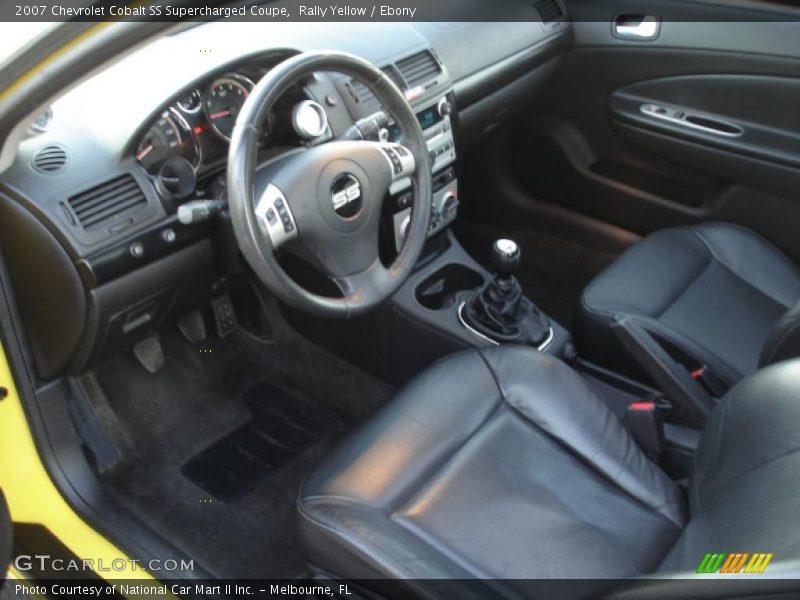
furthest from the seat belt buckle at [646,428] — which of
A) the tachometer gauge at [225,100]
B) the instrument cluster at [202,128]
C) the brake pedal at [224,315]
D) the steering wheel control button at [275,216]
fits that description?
the brake pedal at [224,315]

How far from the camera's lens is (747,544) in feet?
3.23

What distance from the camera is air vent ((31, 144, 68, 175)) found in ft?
4.68

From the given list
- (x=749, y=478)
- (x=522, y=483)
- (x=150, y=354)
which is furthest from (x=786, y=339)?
(x=150, y=354)

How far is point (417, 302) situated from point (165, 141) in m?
0.73

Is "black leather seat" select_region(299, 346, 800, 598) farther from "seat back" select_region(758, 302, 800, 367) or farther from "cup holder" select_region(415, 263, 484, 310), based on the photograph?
"cup holder" select_region(415, 263, 484, 310)

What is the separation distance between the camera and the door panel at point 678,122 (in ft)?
7.11

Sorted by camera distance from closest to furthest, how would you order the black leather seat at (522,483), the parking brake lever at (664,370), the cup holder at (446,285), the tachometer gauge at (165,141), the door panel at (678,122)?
the black leather seat at (522,483)
the tachometer gauge at (165,141)
the parking brake lever at (664,370)
the cup holder at (446,285)
the door panel at (678,122)

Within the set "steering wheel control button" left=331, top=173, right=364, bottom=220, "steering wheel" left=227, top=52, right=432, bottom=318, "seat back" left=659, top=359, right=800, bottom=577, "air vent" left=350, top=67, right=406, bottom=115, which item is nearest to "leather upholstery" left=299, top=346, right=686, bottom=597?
"seat back" left=659, top=359, right=800, bottom=577

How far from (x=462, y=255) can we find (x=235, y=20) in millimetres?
819

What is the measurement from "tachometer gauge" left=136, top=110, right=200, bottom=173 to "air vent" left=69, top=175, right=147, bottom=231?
5cm

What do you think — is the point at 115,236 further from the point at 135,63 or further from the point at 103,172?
the point at 135,63

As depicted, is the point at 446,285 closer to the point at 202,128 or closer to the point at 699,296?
the point at 699,296

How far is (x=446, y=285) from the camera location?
2.15 m

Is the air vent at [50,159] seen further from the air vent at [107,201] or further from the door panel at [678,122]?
the door panel at [678,122]
